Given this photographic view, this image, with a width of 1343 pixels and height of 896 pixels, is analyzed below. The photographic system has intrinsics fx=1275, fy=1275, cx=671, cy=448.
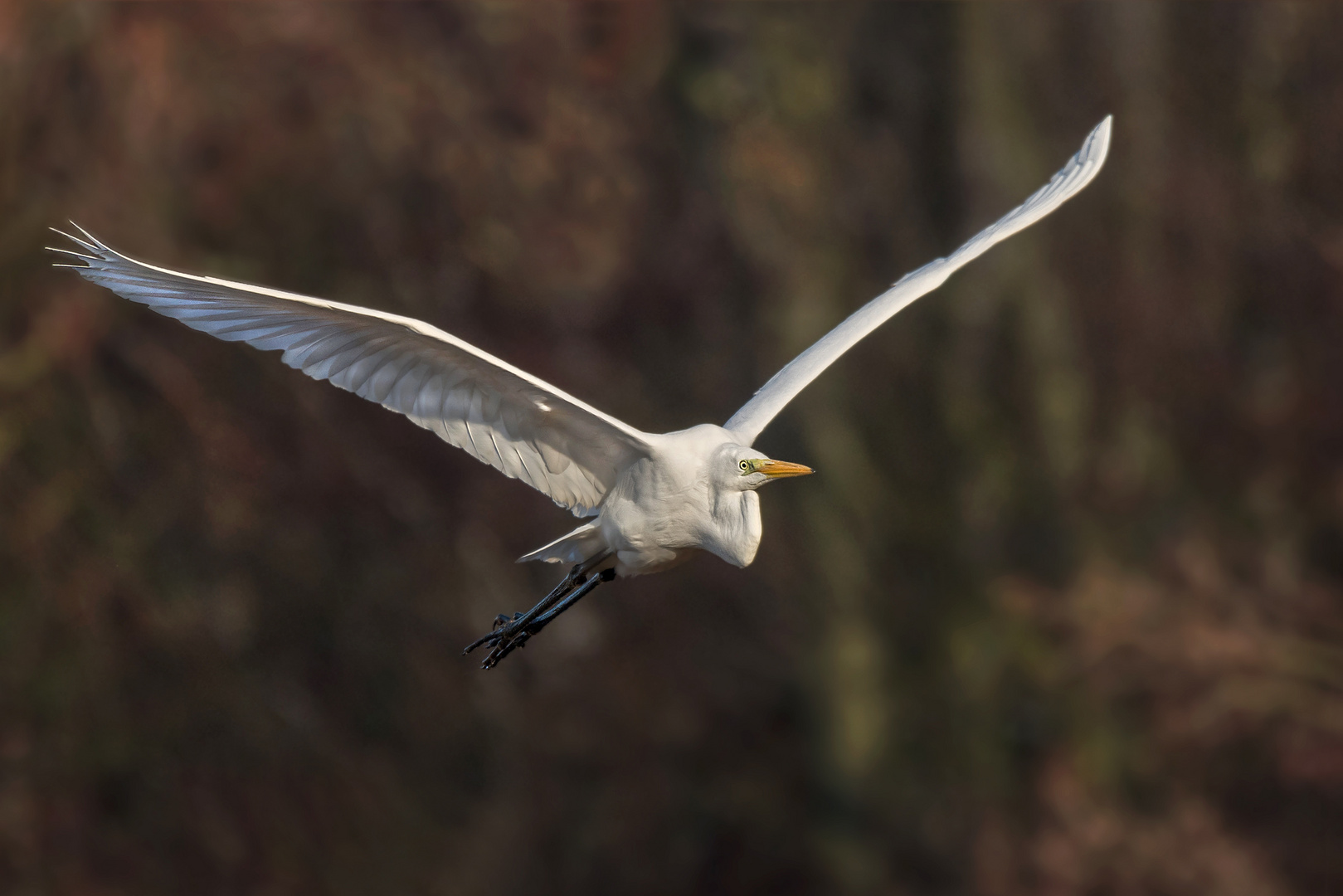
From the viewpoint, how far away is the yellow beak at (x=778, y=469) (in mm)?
2346

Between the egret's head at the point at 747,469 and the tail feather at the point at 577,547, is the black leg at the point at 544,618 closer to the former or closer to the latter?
the tail feather at the point at 577,547

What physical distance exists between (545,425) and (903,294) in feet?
2.94

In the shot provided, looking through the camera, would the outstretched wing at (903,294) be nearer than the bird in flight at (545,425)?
No

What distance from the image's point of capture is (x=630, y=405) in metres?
7.02

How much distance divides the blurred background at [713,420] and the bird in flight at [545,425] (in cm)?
392

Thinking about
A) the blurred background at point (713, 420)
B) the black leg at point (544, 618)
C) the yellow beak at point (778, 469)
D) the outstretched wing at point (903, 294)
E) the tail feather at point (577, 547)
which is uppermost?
the blurred background at point (713, 420)

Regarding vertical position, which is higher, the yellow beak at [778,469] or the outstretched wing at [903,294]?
the outstretched wing at [903,294]

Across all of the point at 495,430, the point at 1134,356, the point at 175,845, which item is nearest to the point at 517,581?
the point at 175,845

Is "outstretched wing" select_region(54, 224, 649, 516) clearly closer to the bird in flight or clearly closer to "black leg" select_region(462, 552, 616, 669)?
the bird in flight

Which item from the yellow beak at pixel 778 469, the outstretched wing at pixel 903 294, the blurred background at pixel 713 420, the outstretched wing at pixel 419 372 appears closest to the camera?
the outstretched wing at pixel 419 372

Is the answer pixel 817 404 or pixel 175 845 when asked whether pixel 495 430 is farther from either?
pixel 175 845

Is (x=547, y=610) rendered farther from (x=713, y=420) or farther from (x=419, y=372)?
(x=713, y=420)

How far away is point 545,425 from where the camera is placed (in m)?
2.65

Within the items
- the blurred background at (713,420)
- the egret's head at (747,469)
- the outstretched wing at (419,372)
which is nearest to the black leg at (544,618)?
the outstretched wing at (419,372)
